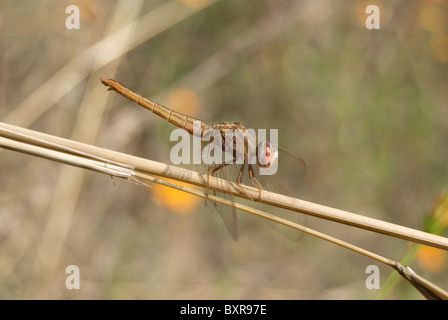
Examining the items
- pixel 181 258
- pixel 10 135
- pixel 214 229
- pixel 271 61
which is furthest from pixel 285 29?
pixel 10 135

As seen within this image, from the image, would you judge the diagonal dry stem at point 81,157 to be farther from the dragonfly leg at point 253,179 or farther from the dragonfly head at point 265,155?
the dragonfly head at point 265,155

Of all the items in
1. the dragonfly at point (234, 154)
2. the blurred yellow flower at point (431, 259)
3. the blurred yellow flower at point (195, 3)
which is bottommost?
the blurred yellow flower at point (431, 259)

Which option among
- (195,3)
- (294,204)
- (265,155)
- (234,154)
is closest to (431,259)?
(265,155)

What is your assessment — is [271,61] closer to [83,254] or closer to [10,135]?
[83,254]

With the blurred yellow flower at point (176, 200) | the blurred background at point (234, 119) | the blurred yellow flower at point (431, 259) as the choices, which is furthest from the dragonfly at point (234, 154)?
the blurred yellow flower at point (431, 259)

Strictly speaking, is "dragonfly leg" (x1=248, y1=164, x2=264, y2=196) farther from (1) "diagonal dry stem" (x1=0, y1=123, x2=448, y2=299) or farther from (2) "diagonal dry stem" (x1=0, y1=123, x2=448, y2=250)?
(1) "diagonal dry stem" (x1=0, y1=123, x2=448, y2=299)

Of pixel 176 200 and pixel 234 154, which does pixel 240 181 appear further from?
pixel 176 200
